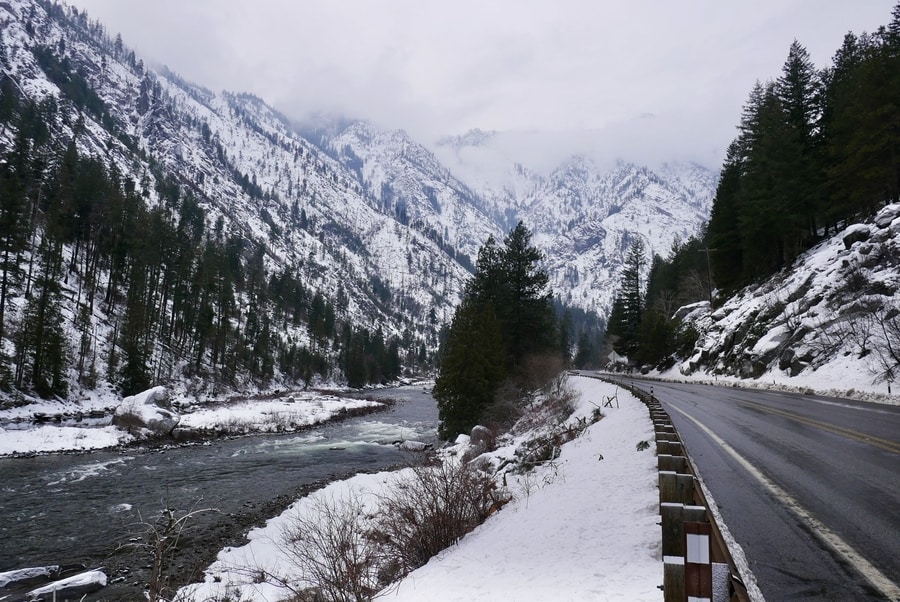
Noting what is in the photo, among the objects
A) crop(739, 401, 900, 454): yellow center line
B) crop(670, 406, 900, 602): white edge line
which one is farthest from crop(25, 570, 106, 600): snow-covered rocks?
crop(739, 401, 900, 454): yellow center line

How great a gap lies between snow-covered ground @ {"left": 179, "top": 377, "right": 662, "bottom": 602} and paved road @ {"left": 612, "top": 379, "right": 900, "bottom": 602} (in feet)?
3.32

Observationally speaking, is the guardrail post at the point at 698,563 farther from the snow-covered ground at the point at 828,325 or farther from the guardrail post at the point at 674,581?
the snow-covered ground at the point at 828,325

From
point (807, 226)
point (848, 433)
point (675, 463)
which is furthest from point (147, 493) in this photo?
point (807, 226)

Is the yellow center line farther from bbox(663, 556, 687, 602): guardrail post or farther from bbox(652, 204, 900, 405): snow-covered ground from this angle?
bbox(663, 556, 687, 602): guardrail post

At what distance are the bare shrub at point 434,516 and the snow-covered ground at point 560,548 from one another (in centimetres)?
35

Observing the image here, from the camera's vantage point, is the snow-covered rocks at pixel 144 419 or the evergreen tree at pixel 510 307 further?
the evergreen tree at pixel 510 307

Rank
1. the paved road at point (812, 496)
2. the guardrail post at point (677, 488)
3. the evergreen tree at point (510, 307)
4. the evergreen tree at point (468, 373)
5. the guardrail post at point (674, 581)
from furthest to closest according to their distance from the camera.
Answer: the evergreen tree at point (510, 307) → the evergreen tree at point (468, 373) → the guardrail post at point (677, 488) → the paved road at point (812, 496) → the guardrail post at point (674, 581)

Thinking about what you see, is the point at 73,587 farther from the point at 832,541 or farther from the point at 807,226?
the point at 807,226

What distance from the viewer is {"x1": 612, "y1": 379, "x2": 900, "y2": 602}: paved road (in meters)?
3.88

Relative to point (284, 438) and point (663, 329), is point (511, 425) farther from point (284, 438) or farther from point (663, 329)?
point (663, 329)

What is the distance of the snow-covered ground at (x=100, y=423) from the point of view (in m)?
26.8

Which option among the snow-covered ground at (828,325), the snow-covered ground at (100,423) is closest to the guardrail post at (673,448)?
the snow-covered ground at (828,325)

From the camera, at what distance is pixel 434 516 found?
8.52 m

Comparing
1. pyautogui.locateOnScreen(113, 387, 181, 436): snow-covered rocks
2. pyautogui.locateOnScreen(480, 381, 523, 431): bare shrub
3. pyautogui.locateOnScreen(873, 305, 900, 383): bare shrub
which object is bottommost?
pyautogui.locateOnScreen(113, 387, 181, 436): snow-covered rocks
